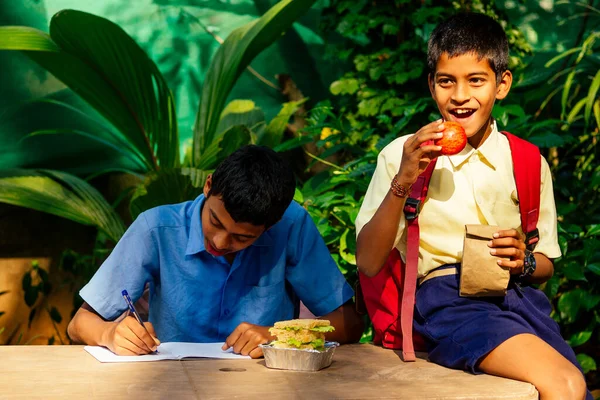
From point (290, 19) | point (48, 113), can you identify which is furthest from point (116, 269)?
point (48, 113)

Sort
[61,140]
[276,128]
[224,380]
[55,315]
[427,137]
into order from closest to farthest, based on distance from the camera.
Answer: [224,380]
[427,137]
[276,128]
[55,315]
[61,140]

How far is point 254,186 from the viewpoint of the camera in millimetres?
2750

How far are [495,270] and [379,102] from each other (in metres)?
2.79

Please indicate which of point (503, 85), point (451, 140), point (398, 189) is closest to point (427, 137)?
point (451, 140)

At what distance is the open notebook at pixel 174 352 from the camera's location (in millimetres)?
2512

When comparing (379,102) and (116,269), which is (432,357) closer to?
(116,269)

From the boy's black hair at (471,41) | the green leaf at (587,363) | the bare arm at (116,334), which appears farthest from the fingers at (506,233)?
the green leaf at (587,363)

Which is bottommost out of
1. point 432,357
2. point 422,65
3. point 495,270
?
point 432,357

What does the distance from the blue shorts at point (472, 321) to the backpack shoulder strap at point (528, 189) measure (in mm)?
177

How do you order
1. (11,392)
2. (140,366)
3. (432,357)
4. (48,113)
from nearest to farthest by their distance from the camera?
(11,392) < (140,366) < (432,357) < (48,113)

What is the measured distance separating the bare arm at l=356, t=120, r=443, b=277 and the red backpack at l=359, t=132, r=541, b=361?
0.08 m

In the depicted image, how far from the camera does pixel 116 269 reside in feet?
9.38

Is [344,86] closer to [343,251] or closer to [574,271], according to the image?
[343,251]

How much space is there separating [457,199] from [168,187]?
2.27 m
